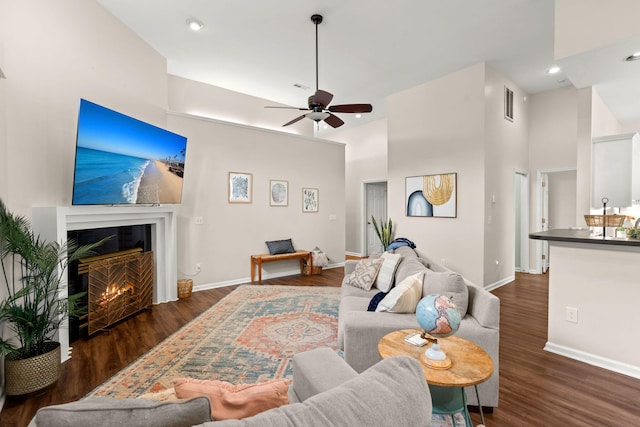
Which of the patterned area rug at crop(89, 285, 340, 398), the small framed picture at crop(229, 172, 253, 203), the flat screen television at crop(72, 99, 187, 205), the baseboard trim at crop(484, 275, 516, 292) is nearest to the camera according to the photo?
the patterned area rug at crop(89, 285, 340, 398)

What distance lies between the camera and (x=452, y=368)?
55.7 inches

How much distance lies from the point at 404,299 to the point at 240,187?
3793 mm

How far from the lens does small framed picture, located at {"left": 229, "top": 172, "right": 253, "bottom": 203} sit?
5066 mm

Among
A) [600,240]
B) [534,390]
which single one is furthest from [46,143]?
[600,240]

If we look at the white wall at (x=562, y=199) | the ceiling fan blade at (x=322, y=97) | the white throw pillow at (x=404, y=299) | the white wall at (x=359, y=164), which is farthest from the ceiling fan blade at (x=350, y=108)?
the white wall at (x=562, y=199)

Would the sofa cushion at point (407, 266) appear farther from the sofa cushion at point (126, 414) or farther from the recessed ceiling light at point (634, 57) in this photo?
the recessed ceiling light at point (634, 57)

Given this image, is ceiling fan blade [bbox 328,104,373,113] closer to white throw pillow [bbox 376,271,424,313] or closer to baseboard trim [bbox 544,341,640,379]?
white throw pillow [bbox 376,271,424,313]

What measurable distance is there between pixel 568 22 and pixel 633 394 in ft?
10.6

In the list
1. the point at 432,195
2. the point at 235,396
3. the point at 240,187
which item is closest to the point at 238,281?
the point at 240,187

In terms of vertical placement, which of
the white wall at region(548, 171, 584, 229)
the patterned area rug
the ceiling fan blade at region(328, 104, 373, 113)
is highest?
the ceiling fan blade at region(328, 104, 373, 113)

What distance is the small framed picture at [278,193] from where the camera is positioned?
5.56 meters

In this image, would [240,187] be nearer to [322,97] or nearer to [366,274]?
[322,97]

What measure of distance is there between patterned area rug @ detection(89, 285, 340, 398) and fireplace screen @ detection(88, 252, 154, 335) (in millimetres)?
817

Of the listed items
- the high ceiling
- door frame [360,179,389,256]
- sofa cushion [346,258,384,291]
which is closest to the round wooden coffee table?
sofa cushion [346,258,384,291]
